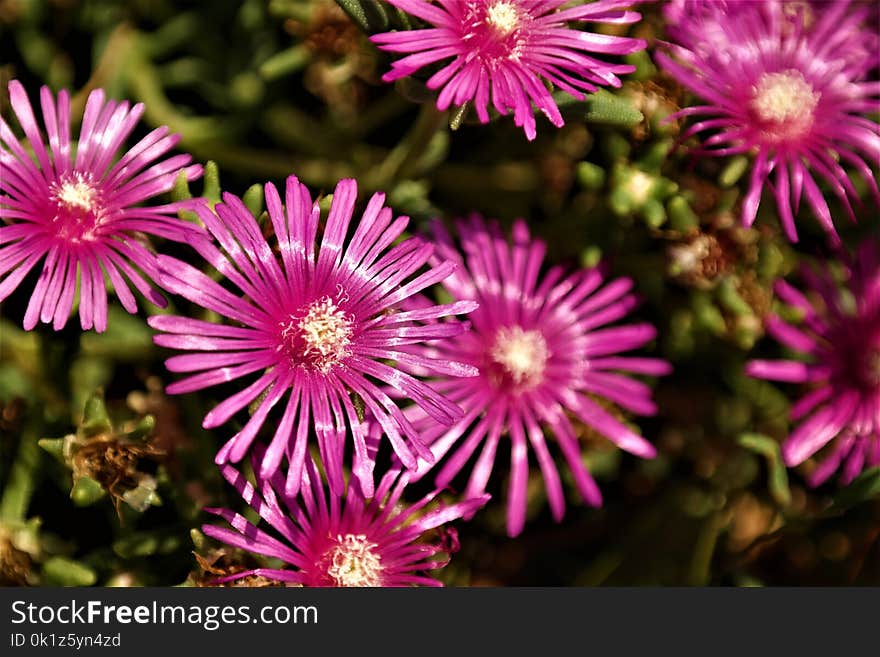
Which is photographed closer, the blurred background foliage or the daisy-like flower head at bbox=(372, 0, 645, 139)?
the daisy-like flower head at bbox=(372, 0, 645, 139)

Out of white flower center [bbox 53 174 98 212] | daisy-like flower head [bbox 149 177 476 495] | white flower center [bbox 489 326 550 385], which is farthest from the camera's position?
white flower center [bbox 489 326 550 385]

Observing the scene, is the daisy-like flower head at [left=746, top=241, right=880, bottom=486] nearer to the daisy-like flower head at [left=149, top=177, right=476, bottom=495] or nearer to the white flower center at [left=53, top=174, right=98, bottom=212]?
the daisy-like flower head at [left=149, top=177, right=476, bottom=495]

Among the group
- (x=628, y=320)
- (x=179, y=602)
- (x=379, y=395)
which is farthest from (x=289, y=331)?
(x=628, y=320)

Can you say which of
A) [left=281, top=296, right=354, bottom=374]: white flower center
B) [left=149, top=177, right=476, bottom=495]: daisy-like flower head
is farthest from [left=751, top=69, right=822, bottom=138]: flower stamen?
[left=281, top=296, right=354, bottom=374]: white flower center

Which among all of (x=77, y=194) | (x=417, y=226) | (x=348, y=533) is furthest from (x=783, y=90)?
(x=77, y=194)

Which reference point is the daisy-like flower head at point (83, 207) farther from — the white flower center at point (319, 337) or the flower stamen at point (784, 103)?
the flower stamen at point (784, 103)

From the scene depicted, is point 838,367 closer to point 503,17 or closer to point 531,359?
point 531,359
